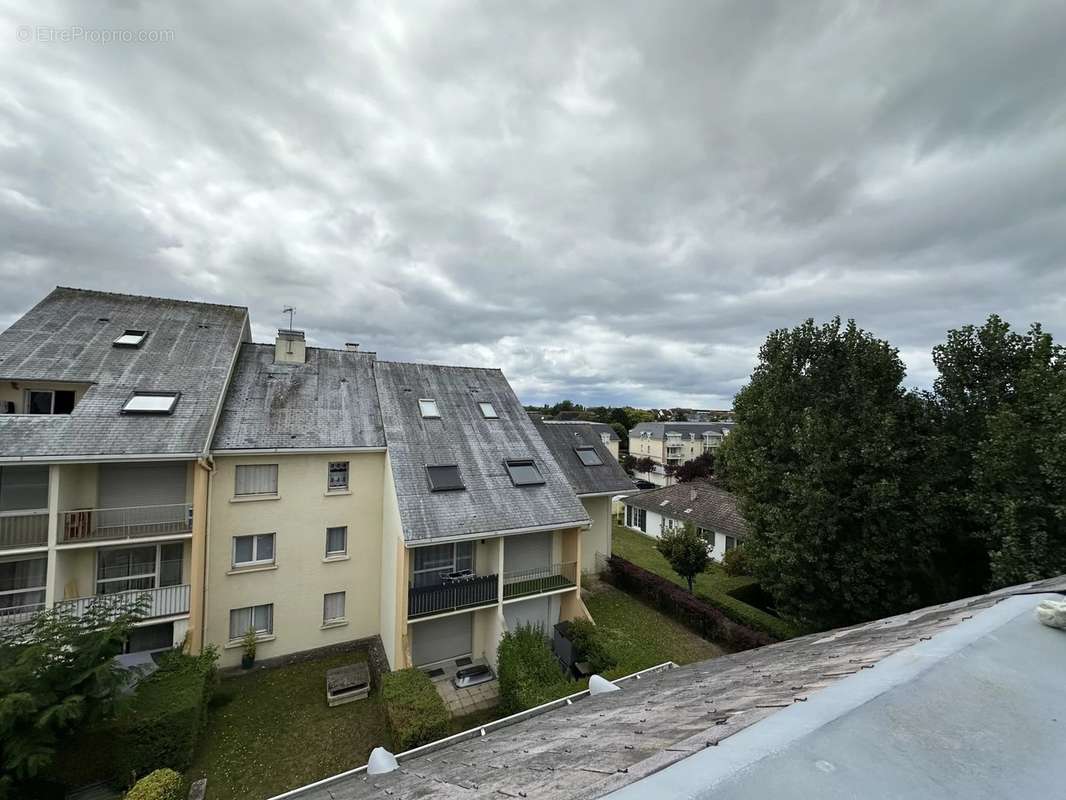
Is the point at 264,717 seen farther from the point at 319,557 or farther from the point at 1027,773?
the point at 1027,773

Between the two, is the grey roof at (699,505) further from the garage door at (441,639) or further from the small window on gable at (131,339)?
the small window on gable at (131,339)

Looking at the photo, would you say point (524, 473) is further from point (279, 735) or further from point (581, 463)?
point (279, 735)

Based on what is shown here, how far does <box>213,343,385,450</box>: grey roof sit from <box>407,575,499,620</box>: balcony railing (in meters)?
5.23

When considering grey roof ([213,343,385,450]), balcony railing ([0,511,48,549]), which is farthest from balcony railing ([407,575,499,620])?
balcony railing ([0,511,48,549])

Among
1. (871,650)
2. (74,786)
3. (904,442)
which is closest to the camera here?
(871,650)

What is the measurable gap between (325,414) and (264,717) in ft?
28.7

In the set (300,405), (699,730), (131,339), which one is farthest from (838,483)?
(131,339)

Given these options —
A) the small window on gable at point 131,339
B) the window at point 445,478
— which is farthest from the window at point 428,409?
the small window on gable at point 131,339

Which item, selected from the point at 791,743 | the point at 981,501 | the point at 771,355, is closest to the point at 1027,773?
the point at 791,743

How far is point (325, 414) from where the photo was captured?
1495 centimetres

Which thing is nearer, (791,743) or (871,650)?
(791,743)

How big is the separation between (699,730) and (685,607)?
49.0ft

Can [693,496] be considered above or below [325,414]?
below

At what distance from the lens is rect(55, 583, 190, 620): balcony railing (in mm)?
10469
